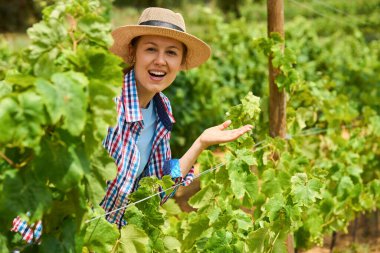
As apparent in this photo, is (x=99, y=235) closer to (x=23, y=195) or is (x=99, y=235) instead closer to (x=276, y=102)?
(x=23, y=195)

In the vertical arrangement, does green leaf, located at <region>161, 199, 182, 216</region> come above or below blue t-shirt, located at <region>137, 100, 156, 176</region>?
below

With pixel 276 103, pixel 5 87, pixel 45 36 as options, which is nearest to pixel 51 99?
pixel 45 36

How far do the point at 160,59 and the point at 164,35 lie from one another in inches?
4.7

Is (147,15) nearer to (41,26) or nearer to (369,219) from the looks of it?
(41,26)

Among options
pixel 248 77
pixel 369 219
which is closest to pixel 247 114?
pixel 369 219

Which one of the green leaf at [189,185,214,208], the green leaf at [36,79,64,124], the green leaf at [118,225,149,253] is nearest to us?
the green leaf at [36,79,64,124]

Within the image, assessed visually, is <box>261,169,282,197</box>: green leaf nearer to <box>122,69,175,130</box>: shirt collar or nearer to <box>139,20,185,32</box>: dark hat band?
<box>122,69,175,130</box>: shirt collar

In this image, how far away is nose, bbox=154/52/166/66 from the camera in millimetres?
2695

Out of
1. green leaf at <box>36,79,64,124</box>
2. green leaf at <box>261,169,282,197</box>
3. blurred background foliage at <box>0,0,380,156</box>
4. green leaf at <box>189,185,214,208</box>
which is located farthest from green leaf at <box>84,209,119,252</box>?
blurred background foliage at <box>0,0,380,156</box>

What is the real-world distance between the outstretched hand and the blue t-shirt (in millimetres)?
283

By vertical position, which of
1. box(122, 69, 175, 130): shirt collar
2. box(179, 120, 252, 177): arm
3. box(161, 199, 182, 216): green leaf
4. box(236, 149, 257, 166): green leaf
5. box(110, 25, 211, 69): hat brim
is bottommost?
box(161, 199, 182, 216): green leaf

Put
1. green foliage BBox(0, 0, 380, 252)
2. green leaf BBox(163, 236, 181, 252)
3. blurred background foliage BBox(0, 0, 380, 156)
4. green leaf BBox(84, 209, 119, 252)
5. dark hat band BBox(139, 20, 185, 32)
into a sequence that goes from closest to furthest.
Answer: green foliage BBox(0, 0, 380, 252)
green leaf BBox(84, 209, 119, 252)
green leaf BBox(163, 236, 181, 252)
dark hat band BBox(139, 20, 185, 32)
blurred background foliage BBox(0, 0, 380, 156)

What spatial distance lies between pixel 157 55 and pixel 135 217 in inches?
27.6

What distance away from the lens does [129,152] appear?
8.66 feet
